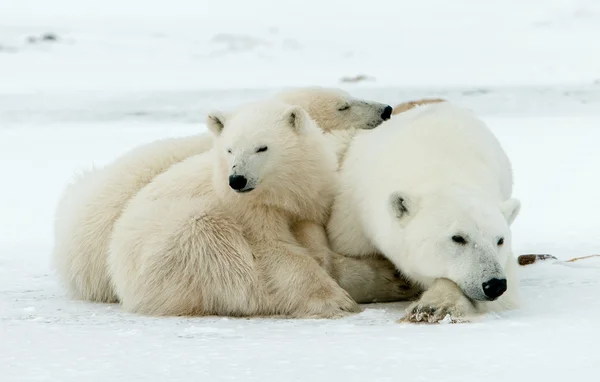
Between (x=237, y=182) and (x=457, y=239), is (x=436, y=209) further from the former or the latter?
(x=237, y=182)

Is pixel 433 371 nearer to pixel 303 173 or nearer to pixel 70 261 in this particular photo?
pixel 303 173

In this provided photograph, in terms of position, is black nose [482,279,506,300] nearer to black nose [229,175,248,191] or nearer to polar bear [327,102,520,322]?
polar bear [327,102,520,322]

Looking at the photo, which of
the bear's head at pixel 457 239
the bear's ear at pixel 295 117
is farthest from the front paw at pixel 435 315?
the bear's ear at pixel 295 117

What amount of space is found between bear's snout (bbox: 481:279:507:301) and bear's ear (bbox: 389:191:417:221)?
471 mm

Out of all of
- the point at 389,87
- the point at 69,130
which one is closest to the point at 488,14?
the point at 389,87

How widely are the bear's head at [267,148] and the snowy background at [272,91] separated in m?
0.66

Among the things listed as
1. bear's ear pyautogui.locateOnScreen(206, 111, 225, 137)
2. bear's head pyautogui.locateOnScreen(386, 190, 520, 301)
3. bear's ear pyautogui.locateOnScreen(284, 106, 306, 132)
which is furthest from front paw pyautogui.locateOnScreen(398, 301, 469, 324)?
bear's ear pyautogui.locateOnScreen(206, 111, 225, 137)

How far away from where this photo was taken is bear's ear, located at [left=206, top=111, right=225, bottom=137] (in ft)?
13.2

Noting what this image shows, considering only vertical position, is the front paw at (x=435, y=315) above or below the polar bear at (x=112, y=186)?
below

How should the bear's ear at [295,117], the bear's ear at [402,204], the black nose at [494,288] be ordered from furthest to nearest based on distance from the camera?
the bear's ear at [295,117] → the bear's ear at [402,204] → the black nose at [494,288]

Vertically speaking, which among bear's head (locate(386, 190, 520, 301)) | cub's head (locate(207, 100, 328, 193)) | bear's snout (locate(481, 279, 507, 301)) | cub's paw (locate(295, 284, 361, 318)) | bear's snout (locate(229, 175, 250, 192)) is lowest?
cub's paw (locate(295, 284, 361, 318))

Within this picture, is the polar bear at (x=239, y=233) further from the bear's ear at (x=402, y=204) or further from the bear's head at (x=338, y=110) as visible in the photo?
the bear's head at (x=338, y=110)

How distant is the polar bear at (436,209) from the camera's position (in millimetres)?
3396

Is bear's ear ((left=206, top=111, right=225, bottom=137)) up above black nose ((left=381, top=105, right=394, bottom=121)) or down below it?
above
